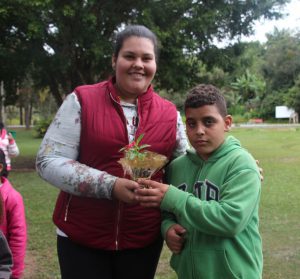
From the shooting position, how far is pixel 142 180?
7.04 ft

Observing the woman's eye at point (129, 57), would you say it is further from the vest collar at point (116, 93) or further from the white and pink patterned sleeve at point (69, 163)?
A: the white and pink patterned sleeve at point (69, 163)

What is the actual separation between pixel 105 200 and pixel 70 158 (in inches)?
11.1

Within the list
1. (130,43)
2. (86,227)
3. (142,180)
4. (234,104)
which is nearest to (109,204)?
(86,227)

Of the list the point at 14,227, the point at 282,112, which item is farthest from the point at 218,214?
the point at 282,112

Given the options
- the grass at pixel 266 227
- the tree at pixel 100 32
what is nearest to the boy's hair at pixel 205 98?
the grass at pixel 266 227

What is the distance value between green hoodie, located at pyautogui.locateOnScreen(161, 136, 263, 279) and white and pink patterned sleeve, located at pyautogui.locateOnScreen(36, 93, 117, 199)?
1.08 feet

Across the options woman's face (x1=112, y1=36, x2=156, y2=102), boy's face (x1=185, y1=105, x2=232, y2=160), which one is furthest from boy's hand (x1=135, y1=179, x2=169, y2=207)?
woman's face (x1=112, y1=36, x2=156, y2=102)

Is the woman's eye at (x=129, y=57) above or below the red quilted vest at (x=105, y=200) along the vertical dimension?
above

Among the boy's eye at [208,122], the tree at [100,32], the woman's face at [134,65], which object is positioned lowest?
the boy's eye at [208,122]

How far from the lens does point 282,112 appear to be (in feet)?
161

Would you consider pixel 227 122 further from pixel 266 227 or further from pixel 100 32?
pixel 100 32

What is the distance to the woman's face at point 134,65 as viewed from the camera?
7.93 feet

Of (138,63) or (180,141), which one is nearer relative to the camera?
(138,63)

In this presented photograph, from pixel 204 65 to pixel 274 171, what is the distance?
4103mm
